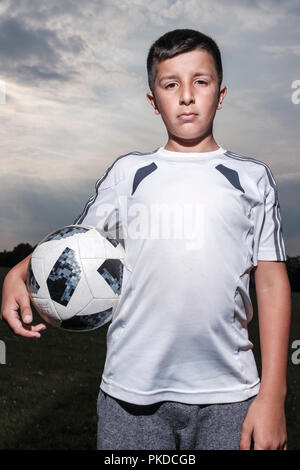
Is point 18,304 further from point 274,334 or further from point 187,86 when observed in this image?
point 187,86

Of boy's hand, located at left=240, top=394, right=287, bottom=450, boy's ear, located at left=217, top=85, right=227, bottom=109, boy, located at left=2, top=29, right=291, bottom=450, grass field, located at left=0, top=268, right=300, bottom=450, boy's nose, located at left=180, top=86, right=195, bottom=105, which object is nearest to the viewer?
boy's hand, located at left=240, top=394, right=287, bottom=450

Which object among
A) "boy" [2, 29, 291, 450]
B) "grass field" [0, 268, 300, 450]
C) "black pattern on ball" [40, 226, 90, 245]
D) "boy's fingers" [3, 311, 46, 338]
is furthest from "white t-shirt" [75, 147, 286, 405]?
"grass field" [0, 268, 300, 450]

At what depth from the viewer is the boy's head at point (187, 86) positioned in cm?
309

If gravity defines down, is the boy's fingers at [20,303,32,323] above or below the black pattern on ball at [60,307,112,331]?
above

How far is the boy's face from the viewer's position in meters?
3.09

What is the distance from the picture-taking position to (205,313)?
2904 millimetres

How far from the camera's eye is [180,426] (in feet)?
9.53

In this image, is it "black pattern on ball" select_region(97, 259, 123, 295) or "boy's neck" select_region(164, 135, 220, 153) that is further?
"boy's neck" select_region(164, 135, 220, 153)

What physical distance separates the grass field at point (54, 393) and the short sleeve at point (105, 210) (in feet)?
13.3

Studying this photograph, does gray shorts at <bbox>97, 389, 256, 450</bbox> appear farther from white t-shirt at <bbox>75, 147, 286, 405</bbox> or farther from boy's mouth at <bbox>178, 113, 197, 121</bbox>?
boy's mouth at <bbox>178, 113, 197, 121</bbox>

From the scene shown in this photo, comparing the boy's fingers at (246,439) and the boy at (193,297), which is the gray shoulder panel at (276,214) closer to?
the boy at (193,297)
